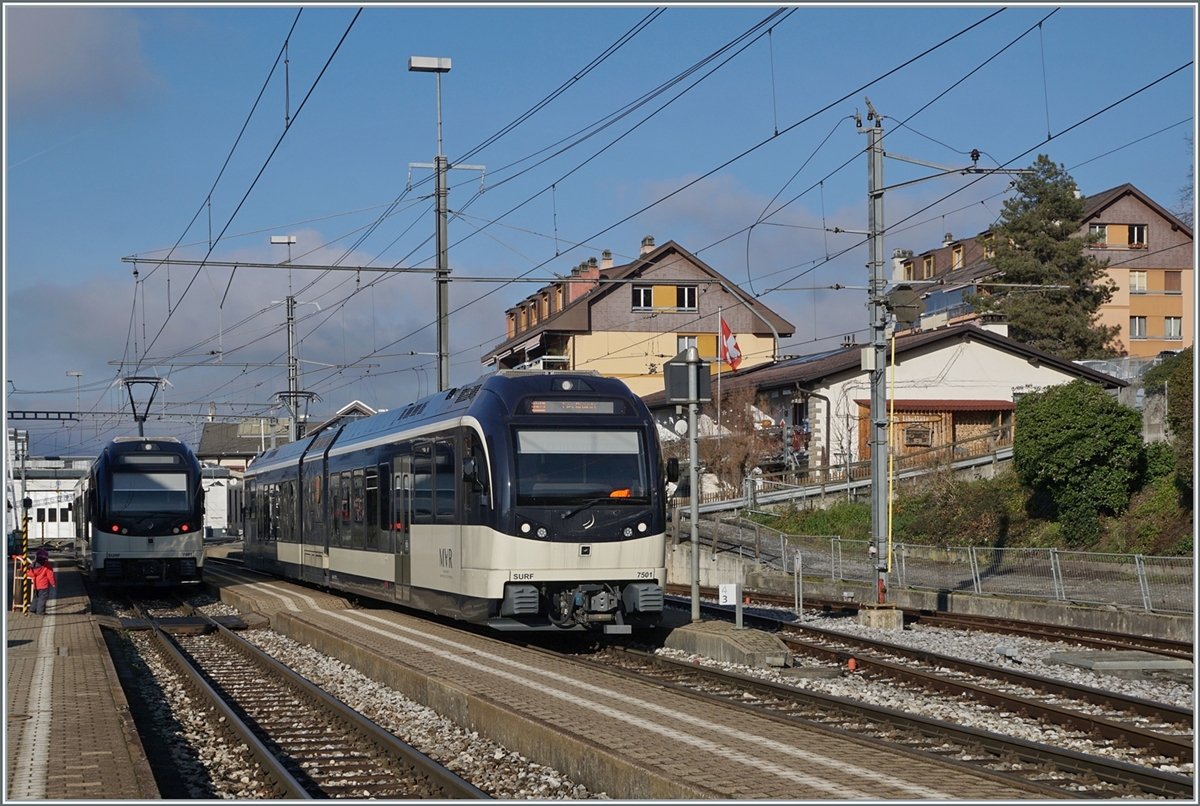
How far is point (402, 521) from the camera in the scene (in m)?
20.5

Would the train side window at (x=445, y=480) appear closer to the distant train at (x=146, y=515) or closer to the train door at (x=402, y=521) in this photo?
the train door at (x=402, y=521)

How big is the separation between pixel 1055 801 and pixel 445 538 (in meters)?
11.5

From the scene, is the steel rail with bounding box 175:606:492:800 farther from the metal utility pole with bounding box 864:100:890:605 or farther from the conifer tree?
the conifer tree

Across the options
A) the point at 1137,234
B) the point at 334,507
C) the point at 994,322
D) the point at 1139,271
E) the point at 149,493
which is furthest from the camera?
the point at 1137,234

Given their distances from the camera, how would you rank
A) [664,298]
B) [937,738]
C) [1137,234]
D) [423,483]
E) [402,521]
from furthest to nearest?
[664,298]
[1137,234]
[402,521]
[423,483]
[937,738]

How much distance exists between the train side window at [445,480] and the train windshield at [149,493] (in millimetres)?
14715

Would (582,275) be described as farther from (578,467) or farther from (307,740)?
(307,740)

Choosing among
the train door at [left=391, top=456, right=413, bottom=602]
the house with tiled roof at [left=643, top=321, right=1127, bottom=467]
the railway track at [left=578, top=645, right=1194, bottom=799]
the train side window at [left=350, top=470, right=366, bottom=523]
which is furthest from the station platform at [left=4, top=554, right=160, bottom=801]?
the house with tiled roof at [left=643, top=321, right=1127, bottom=467]

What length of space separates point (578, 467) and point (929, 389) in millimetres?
34188

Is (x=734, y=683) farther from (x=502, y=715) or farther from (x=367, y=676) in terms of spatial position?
(x=367, y=676)

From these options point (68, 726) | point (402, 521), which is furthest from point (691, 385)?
point (68, 726)

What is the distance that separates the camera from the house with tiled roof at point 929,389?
156 ft

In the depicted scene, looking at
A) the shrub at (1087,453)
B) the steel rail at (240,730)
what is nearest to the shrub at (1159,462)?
the shrub at (1087,453)

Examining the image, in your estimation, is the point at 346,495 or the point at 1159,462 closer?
the point at 346,495
